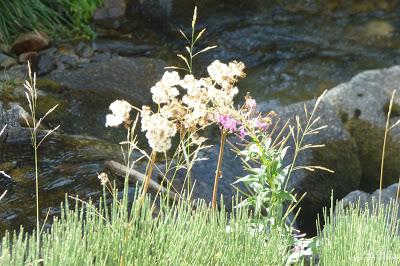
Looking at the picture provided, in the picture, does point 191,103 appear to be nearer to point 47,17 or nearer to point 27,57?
point 27,57

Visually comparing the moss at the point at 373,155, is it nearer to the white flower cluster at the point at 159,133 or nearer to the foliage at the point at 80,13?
the foliage at the point at 80,13

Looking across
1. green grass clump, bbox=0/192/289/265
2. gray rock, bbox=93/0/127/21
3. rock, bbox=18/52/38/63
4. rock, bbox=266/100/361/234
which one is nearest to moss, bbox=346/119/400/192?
rock, bbox=266/100/361/234

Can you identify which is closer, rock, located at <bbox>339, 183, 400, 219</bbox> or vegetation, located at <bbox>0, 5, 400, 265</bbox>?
vegetation, located at <bbox>0, 5, 400, 265</bbox>

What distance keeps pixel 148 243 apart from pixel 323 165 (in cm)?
324

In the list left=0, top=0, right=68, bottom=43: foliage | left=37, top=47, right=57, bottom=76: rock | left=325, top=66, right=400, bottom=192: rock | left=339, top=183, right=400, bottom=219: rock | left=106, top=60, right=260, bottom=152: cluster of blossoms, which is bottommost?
left=339, top=183, right=400, bottom=219: rock

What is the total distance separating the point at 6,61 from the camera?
298 inches

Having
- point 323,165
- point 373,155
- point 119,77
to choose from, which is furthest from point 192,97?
point 119,77

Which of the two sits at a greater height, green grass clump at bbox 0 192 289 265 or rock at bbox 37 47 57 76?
rock at bbox 37 47 57 76

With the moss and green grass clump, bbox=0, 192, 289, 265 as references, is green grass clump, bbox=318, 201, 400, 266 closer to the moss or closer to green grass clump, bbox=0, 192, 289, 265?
green grass clump, bbox=0, 192, 289, 265

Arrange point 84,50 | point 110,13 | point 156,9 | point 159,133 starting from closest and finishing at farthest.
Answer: point 159,133
point 84,50
point 110,13
point 156,9

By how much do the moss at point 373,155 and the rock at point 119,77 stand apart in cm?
189

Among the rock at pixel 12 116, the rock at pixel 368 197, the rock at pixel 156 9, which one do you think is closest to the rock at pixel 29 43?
the rock at pixel 156 9

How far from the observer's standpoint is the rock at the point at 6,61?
7.52 metres

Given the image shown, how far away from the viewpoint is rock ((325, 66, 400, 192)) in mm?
5727
